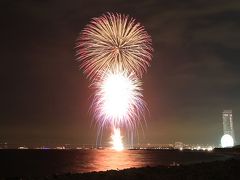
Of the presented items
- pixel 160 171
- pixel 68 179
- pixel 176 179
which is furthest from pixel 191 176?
pixel 68 179

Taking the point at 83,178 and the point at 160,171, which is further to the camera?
the point at 160,171

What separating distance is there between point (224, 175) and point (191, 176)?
3.85 metres

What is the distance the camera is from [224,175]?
45.6 metres

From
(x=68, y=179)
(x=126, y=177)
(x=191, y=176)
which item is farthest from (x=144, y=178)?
(x=68, y=179)

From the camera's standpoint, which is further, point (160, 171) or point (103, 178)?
point (160, 171)

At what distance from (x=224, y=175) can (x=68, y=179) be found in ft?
56.8

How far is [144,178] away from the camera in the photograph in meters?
45.4

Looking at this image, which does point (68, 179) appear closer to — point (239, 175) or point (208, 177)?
point (208, 177)

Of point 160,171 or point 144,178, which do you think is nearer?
point 144,178

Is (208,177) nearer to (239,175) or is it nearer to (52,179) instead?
(239,175)

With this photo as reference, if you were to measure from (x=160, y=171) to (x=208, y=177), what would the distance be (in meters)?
10.4

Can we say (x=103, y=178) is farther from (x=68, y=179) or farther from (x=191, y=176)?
(x=191, y=176)

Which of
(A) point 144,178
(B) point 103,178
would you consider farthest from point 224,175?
(B) point 103,178

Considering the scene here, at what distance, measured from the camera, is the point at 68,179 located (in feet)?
150
